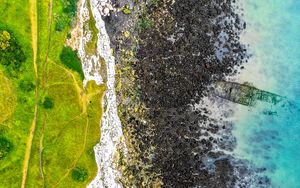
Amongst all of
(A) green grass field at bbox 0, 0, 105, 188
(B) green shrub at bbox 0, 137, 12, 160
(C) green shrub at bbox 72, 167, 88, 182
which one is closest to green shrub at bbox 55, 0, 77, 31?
(A) green grass field at bbox 0, 0, 105, 188

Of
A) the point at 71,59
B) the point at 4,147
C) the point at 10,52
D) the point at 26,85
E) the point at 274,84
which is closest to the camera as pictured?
the point at 4,147

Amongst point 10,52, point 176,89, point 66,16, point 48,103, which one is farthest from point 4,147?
point 176,89

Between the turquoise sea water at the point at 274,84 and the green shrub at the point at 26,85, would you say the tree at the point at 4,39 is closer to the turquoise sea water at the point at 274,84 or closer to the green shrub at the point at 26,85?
the green shrub at the point at 26,85

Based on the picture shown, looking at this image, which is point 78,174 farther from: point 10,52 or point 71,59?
point 10,52

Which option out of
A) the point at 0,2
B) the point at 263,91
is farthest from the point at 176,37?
the point at 0,2

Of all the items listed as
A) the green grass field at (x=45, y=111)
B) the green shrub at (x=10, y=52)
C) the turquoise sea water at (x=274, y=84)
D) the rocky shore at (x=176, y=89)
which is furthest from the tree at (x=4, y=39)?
the turquoise sea water at (x=274, y=84)

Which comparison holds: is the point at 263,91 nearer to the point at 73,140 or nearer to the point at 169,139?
the point at 169,139

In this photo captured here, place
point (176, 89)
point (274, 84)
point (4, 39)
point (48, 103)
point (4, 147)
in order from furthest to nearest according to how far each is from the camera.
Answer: point (176, 89) < point (274, 84) < point (48, 103) < point (4, 147) < point (4, 39)
